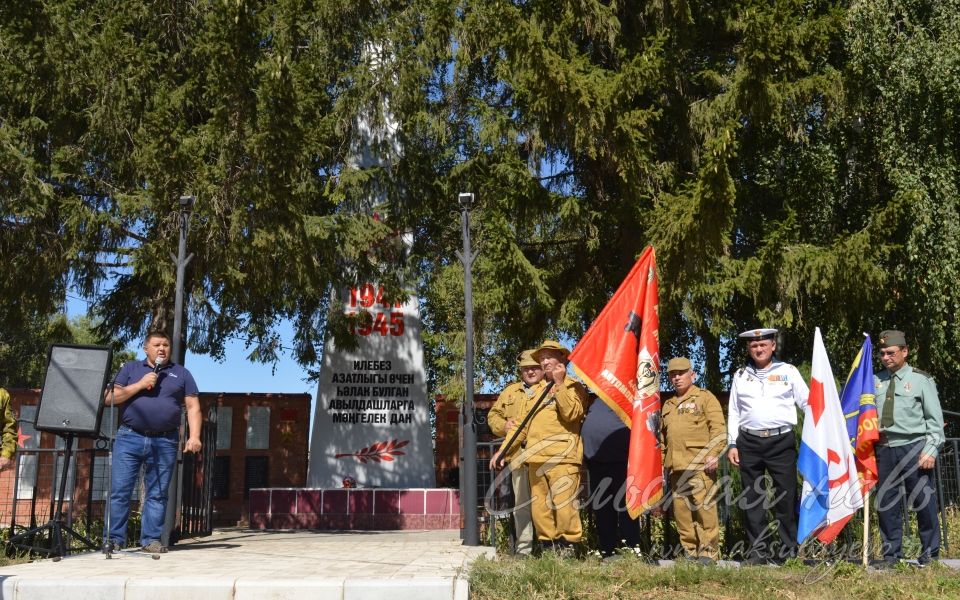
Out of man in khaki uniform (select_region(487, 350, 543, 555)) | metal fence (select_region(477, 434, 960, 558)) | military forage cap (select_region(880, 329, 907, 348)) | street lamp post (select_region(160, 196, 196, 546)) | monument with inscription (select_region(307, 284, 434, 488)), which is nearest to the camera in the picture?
military forage cap (select_region(880, 329, 907, 348))

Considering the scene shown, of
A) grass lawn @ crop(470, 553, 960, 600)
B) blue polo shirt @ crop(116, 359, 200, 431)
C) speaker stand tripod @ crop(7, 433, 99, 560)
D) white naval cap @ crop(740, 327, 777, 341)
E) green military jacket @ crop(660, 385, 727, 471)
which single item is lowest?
grass lawn @ crop(470, 553, 960, 600)

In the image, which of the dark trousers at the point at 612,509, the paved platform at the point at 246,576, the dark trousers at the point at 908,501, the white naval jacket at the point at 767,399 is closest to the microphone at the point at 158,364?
the paved platform at the point at 246,576

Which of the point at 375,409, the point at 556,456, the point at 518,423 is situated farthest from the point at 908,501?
the point at 375,409

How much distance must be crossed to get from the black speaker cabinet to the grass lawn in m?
3.55

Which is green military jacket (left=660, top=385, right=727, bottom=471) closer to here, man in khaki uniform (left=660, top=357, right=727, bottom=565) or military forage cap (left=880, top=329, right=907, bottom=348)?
man in khaki uniform (left=660, top=357, right=727, bottom=565)

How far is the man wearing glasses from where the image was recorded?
6.82 meters

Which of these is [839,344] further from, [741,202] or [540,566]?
[540,566]

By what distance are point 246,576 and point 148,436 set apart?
2.43 m

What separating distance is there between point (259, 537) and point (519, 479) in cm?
481

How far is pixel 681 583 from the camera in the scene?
18.0 ft

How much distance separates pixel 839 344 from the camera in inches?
623

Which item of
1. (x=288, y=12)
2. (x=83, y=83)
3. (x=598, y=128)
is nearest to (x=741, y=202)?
(x=598, y=128)

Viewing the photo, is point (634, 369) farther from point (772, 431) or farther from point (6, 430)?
point (6, 430)

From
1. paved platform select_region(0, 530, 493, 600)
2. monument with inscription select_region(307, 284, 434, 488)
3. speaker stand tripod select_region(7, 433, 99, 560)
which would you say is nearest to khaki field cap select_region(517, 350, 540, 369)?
paved platform select_region(0, 530, 493, 600)
